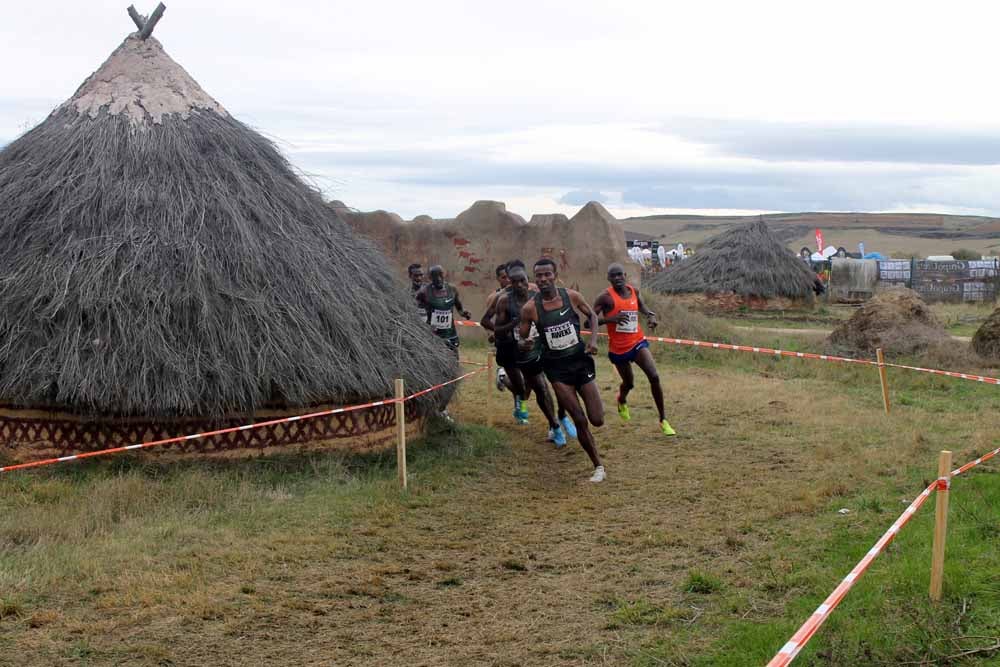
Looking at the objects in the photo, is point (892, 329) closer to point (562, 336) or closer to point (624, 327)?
point (624, 327)

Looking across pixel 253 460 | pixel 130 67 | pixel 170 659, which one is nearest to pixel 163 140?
pixel 130 67

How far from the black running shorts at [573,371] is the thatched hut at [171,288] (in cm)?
135

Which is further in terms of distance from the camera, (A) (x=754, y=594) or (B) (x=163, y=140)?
(B) (x=163, y=140)

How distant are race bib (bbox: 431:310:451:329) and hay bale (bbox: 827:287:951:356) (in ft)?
22.3

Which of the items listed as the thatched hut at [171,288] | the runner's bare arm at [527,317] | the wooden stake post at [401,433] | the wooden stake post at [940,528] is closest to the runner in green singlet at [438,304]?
the thatched hut at [171,288]

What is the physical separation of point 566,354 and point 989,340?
795 centimetres

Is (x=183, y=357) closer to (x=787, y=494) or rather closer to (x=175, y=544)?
(x=175, y=544)

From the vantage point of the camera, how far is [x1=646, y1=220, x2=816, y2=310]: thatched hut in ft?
85.6

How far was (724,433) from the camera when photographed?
9.80 metres

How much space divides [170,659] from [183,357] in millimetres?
3514

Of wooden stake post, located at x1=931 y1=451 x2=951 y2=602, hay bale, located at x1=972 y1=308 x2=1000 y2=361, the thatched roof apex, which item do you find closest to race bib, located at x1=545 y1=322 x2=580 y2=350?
wooden stake post, located at x1=931 y1=451 x2=951 y2=602

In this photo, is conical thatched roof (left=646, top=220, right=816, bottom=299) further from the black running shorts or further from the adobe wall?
the black running shorts

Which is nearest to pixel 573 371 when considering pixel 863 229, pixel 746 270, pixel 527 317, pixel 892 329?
pixel 527 317

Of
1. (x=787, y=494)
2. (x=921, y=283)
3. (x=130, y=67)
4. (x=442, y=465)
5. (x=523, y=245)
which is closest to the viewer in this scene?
(x=787, y=494)
